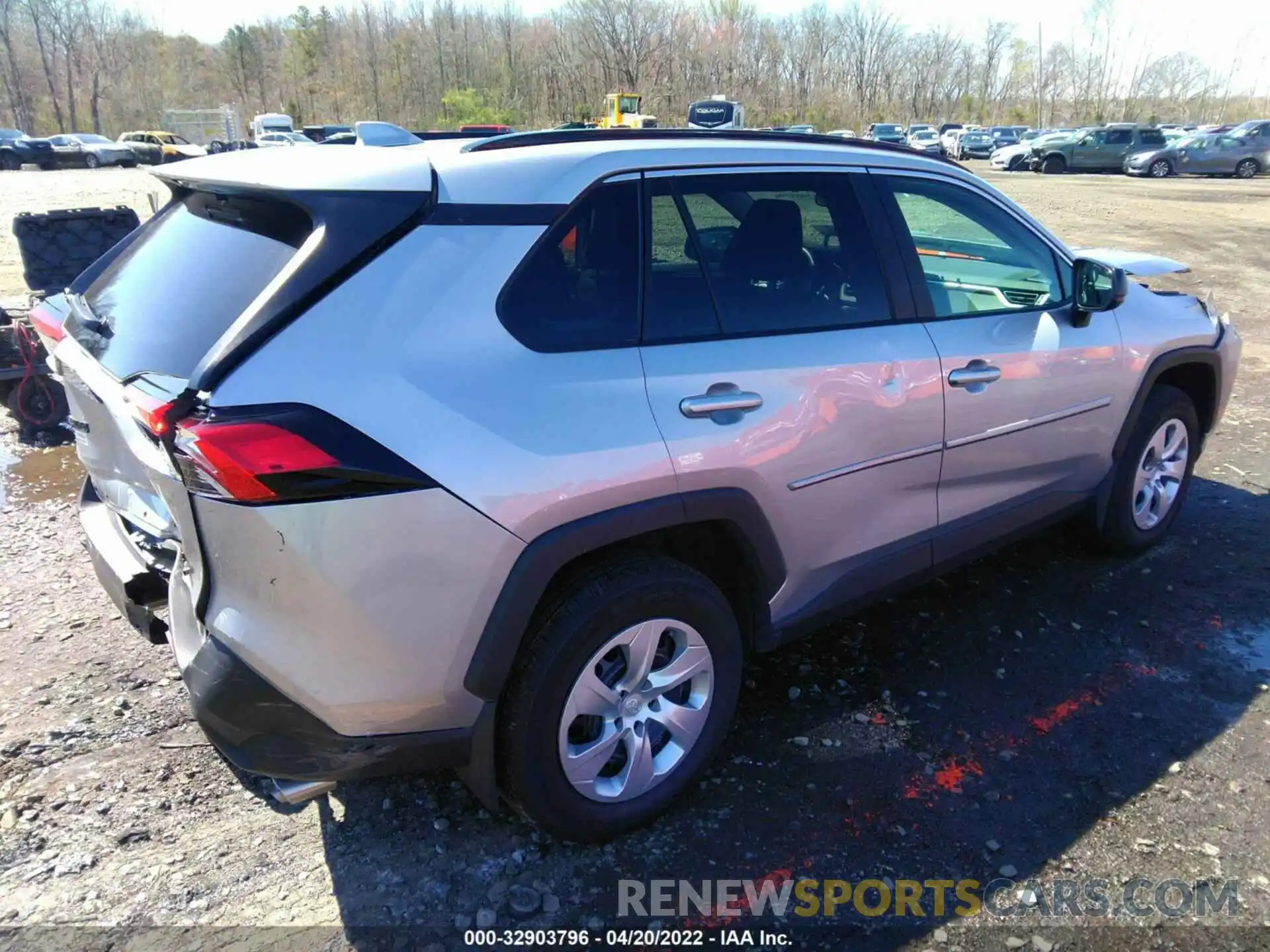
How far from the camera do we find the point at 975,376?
3.14 metres

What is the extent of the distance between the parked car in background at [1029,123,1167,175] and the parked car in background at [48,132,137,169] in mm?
39545

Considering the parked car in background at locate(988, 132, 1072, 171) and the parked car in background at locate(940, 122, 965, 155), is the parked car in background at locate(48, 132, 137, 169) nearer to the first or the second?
the parked car in background at locate(988, 132, 1072, 171)

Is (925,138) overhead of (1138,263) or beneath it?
overhead

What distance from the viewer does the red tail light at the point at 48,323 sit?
280 cm

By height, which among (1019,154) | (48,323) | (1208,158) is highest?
(48,323)

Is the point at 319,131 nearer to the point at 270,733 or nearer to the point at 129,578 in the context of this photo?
the point at 129,578

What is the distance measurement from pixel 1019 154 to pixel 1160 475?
34495mm

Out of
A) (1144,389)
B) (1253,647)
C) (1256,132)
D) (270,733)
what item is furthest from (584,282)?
(1256,132)

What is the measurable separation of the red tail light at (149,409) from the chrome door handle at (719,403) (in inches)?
48.2

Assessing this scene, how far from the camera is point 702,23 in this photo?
6681 cm

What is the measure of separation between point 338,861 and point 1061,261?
3.43 m

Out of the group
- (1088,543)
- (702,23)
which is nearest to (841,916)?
(1088,543)

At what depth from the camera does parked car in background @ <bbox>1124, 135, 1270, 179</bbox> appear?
29.5m

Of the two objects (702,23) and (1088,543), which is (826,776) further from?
(702,23)
